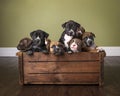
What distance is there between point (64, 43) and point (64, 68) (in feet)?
0.73

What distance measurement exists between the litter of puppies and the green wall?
1.88 m

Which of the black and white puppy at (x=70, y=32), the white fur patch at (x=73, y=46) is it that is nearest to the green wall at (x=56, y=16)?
the black and white puppy at (x=70, y=32)

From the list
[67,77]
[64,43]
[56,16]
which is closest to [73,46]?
[64,43]

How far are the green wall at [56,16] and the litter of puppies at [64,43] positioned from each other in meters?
1.88

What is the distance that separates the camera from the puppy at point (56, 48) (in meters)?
2.04

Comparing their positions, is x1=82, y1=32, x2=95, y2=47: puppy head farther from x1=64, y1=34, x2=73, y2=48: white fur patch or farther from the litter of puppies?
x1=64, y1=34, x2=73, y2=48: white fur patch

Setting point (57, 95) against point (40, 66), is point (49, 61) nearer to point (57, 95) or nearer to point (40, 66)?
point (40, 66)

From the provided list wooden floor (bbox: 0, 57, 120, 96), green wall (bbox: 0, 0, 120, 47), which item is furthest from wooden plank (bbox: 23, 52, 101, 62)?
green wall (bbox: 0, 0, 120, 47)

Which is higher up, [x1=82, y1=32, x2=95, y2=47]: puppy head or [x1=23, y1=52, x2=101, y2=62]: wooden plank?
[x1=82, y1=32, x2=95, y2=47]: puppy head

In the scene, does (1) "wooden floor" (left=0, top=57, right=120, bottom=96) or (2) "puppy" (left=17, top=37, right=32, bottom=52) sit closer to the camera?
(1) "wooden floor" (left=0, top=57, right=120, bottom=96)

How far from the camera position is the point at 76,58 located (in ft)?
6.81

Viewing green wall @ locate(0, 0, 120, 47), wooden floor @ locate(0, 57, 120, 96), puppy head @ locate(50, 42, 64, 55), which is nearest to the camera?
wooden floor @ locate(0, 57, 120, 96)

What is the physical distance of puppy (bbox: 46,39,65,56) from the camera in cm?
204

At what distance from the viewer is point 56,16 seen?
4012 mm
